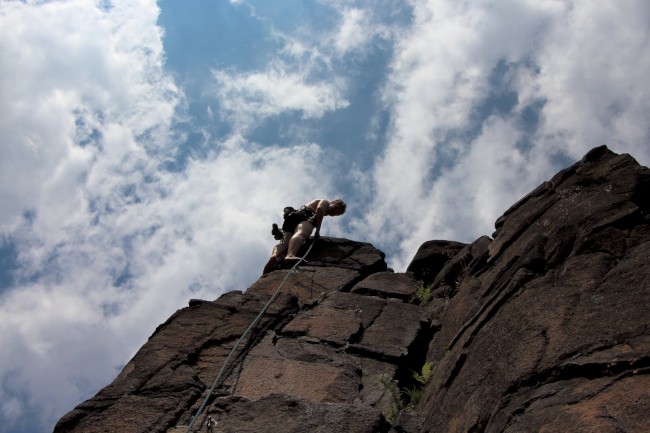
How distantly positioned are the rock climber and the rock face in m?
1.50

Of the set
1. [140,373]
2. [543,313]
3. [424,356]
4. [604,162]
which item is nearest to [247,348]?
[140,373]

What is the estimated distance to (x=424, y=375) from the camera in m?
5.42

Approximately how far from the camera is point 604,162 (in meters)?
5.82

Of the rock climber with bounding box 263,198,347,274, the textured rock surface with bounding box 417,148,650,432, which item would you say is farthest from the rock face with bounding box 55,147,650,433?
the rock climber with bounding box 263,198,347,274

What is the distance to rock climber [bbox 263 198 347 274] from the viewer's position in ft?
30.6

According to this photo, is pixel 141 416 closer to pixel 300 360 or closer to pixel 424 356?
pixel 300 360

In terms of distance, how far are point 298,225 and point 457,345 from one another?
5258 millimetres

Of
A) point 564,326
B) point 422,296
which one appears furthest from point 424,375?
point 422,296

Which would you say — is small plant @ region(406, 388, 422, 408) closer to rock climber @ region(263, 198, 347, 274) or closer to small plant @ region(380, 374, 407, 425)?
small plant @ region(380, 374, 407, 425)

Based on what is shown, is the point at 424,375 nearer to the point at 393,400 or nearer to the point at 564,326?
the point at 393,400

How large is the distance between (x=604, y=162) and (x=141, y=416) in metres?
4.71

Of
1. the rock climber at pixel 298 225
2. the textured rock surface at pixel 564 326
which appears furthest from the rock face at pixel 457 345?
the rock climber at pixel 298 225

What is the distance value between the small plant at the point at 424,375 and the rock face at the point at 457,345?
2cm

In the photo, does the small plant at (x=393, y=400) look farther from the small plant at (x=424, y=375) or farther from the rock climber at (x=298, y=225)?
the rock climber at (x=298, y=225)
